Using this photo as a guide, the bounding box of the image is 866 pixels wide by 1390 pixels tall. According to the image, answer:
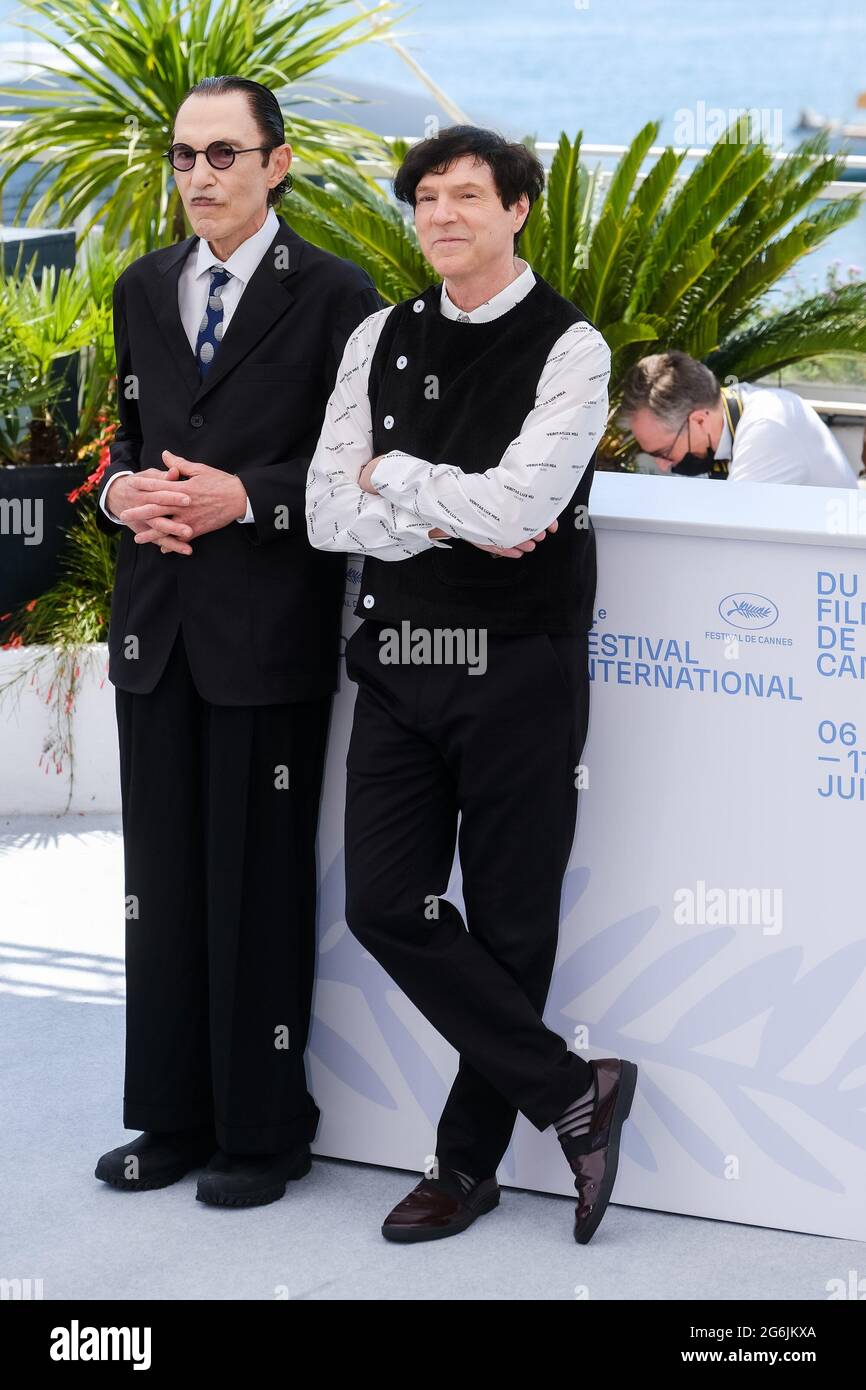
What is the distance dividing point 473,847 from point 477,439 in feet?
2.01

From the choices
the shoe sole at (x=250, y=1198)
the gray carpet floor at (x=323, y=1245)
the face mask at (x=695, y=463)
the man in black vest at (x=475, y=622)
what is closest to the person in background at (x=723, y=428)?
the face mask at (x=695, y=463)

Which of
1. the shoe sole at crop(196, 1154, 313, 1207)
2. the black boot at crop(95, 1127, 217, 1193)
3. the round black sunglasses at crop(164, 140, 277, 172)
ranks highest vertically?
the round black sunglasses at crop(164, 140, 277, 172)

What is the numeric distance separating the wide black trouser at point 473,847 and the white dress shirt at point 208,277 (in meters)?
0.57

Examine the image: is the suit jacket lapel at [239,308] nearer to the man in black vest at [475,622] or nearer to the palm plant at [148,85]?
the man in black vest at [475,622]

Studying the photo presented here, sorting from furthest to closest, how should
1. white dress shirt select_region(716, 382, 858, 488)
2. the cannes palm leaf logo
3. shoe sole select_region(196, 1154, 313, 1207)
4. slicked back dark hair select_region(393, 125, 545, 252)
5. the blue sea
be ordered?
the blue sea → white dress shirt select_region(716, 382, 858, 488) → shoe sole select_region(196, 1154, 313, 1207) → the cannes palm leaf logo → slicked back dark hair select_region(393, 125, 545, 252)

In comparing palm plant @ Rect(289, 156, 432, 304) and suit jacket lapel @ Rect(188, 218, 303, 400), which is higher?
palm plant @ Rect(289, 156, 432, 304)

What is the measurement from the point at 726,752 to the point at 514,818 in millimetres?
359

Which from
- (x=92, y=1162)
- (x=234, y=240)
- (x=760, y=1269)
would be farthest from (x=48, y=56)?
(x=760, y=1269)

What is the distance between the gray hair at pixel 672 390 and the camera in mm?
4621

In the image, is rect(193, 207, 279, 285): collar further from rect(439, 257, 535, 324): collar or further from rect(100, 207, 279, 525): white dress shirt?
rect(439, 257, 535, 324): collar

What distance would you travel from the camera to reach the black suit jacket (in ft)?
8.76

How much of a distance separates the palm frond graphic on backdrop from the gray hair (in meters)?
1.71

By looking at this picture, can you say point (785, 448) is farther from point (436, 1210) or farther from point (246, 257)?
point (436, 1210)

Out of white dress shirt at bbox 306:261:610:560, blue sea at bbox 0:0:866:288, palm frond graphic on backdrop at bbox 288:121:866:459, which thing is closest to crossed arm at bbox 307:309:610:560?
white dress shirt at bbox 306:261:610:560
